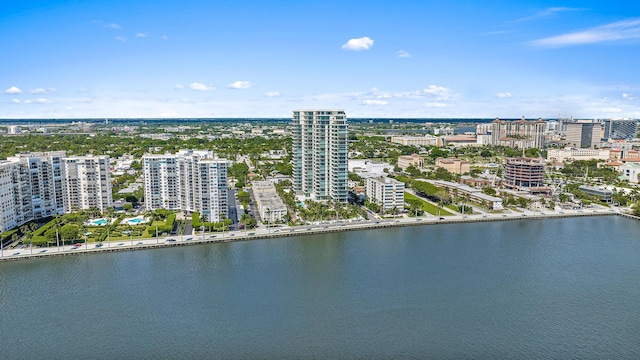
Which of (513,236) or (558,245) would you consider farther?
(513,236)

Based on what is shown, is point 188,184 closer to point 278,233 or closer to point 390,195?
point 278,233

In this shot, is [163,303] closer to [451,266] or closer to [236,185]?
[451,266]

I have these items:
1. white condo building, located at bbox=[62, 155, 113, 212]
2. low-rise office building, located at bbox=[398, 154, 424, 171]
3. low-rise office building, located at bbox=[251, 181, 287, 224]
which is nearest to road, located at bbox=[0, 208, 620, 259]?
low-rise office building, located at bbox=[251, 181, 287, 224]

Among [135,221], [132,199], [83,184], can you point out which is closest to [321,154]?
[135,221]

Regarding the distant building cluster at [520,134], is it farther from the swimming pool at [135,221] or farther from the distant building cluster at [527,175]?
the swimming pool at [135,221]

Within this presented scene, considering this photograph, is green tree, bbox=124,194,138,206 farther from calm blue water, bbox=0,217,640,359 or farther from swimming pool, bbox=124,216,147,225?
calm blue water, bbox=0,217,640,359

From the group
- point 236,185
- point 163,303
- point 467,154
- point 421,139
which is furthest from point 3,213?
point 421,139

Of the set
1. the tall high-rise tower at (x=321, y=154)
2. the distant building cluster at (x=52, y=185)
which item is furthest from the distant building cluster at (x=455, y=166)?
the distant building cluster at (x=52, y=185)
